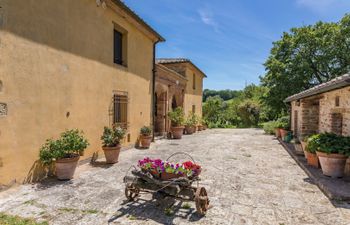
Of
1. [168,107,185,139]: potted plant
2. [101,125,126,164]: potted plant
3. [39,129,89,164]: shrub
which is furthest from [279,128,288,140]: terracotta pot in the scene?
[39,129,89,164]: shrub

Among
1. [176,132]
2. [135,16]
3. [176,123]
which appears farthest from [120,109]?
[176,123]

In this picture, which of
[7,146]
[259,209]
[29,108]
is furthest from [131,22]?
[259,209]

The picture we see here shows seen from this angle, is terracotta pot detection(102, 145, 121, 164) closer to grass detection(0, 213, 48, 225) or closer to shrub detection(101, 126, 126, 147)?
shrub detection(101, 126, 126, 147)

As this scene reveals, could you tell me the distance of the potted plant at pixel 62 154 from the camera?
207 inches

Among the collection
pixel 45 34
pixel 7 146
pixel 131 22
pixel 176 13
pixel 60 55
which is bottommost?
pixel 7 146

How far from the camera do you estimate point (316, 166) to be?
6559mm

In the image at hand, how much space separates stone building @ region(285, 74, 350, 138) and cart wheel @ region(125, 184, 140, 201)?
4.70 m

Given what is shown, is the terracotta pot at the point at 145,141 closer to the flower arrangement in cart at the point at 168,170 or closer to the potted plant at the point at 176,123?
the potted plant at the point at 176,123

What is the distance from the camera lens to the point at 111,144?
7.27 m

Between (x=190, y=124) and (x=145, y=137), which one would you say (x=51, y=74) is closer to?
(x=145, y=137)

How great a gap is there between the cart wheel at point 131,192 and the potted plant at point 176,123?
9316 mm

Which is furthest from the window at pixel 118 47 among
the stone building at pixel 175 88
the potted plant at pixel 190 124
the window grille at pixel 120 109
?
the potted plant at pixel 190 124

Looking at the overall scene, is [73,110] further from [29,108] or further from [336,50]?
[336,50]

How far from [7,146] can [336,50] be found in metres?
21.1
